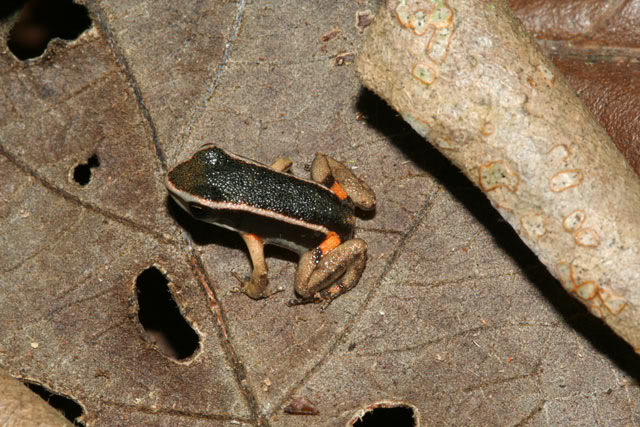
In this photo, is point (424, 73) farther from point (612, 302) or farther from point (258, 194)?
point (612, 302)

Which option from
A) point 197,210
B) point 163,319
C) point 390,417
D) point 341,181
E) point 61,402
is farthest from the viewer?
point 163,319

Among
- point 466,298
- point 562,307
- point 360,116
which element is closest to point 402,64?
point 360,116

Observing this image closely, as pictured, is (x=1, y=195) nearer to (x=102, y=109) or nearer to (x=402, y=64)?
(x=102, y=109)

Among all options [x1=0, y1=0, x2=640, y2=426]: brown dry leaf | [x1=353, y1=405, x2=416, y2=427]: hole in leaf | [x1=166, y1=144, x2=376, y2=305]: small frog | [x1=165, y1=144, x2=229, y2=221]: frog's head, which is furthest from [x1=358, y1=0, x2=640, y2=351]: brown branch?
[x1=353, y1=405, x2=416, y2=427]: hole in leaf

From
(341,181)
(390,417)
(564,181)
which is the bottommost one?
(390,417)

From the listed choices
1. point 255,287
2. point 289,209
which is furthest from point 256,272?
point 289,209

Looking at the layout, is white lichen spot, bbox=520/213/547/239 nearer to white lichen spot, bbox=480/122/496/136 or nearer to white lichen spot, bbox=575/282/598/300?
white lichen spot, bbox=575/282/598/300
